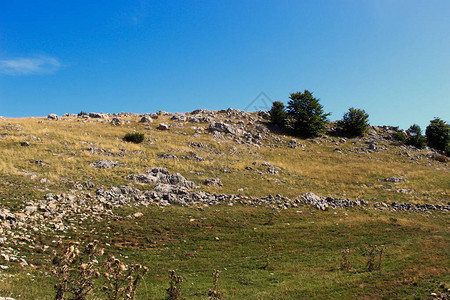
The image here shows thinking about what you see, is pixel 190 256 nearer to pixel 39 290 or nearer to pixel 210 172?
pixel 39 290

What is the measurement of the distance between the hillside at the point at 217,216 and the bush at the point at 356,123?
24550 millimetres

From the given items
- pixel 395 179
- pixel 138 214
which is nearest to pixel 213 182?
pixel 138 214

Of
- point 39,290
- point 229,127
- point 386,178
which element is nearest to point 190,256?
point 39,290

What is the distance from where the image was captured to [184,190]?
88.3 feet

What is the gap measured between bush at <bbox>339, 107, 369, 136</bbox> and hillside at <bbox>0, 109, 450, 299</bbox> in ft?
80.5

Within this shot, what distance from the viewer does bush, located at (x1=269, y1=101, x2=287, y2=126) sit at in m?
72.2

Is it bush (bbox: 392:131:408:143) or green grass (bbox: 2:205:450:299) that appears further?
bush (bbox: 392:131:408:143)

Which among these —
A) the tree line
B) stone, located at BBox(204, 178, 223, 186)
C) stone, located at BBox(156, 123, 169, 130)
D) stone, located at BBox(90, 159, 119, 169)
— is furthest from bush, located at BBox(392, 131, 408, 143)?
stone, located at BBox(90, 159, 119, 169)

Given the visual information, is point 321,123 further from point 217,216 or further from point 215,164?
point 217,216

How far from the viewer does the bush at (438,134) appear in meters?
73.2

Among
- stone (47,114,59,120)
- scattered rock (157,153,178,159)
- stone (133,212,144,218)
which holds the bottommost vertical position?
stone (133,212,144,218)

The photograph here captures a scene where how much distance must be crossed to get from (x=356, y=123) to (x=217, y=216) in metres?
64.1

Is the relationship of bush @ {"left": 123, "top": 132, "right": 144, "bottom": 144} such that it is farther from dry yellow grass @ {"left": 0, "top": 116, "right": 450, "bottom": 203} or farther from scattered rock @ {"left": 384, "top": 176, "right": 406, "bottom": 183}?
scattered rock @ {"left": 384, "top": 176, "right": 406, "bottom": 183}

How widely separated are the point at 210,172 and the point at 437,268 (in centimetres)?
2622
